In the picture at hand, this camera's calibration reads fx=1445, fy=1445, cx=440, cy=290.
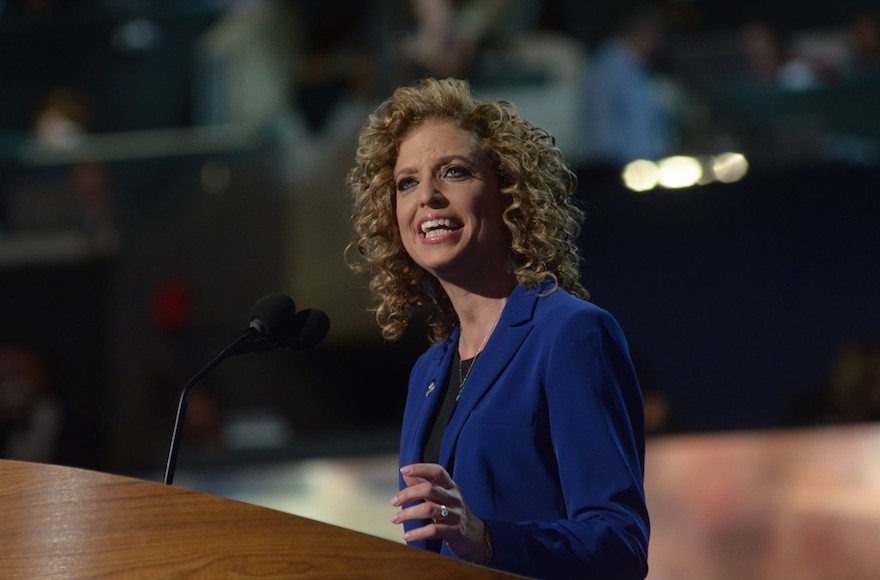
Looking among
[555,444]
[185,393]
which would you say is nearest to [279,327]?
[185,393]

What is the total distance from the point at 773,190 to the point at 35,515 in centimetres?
398

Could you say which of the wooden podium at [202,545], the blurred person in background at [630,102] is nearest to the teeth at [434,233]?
the wooden podium at [202,545]

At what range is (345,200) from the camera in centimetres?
571

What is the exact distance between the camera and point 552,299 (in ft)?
6.17

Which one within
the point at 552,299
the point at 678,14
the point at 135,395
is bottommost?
the point at 135,395

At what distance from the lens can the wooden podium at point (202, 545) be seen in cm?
143

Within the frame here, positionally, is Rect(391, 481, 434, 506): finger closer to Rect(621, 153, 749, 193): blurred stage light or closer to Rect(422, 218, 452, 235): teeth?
Rect(422, 218, 452, 235): teeth

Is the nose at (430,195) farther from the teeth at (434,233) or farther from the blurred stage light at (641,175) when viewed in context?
the blurred stage light at (641,175)

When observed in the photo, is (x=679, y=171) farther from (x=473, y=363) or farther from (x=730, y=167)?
(x=473, y=363)

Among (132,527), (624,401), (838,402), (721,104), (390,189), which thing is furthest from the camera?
(721,104)

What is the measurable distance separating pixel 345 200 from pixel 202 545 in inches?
170

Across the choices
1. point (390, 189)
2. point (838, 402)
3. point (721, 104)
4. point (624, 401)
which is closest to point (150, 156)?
point (721, 104)

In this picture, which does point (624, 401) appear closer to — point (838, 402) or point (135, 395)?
point (838, 402)

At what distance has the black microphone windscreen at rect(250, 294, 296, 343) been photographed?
201cm
